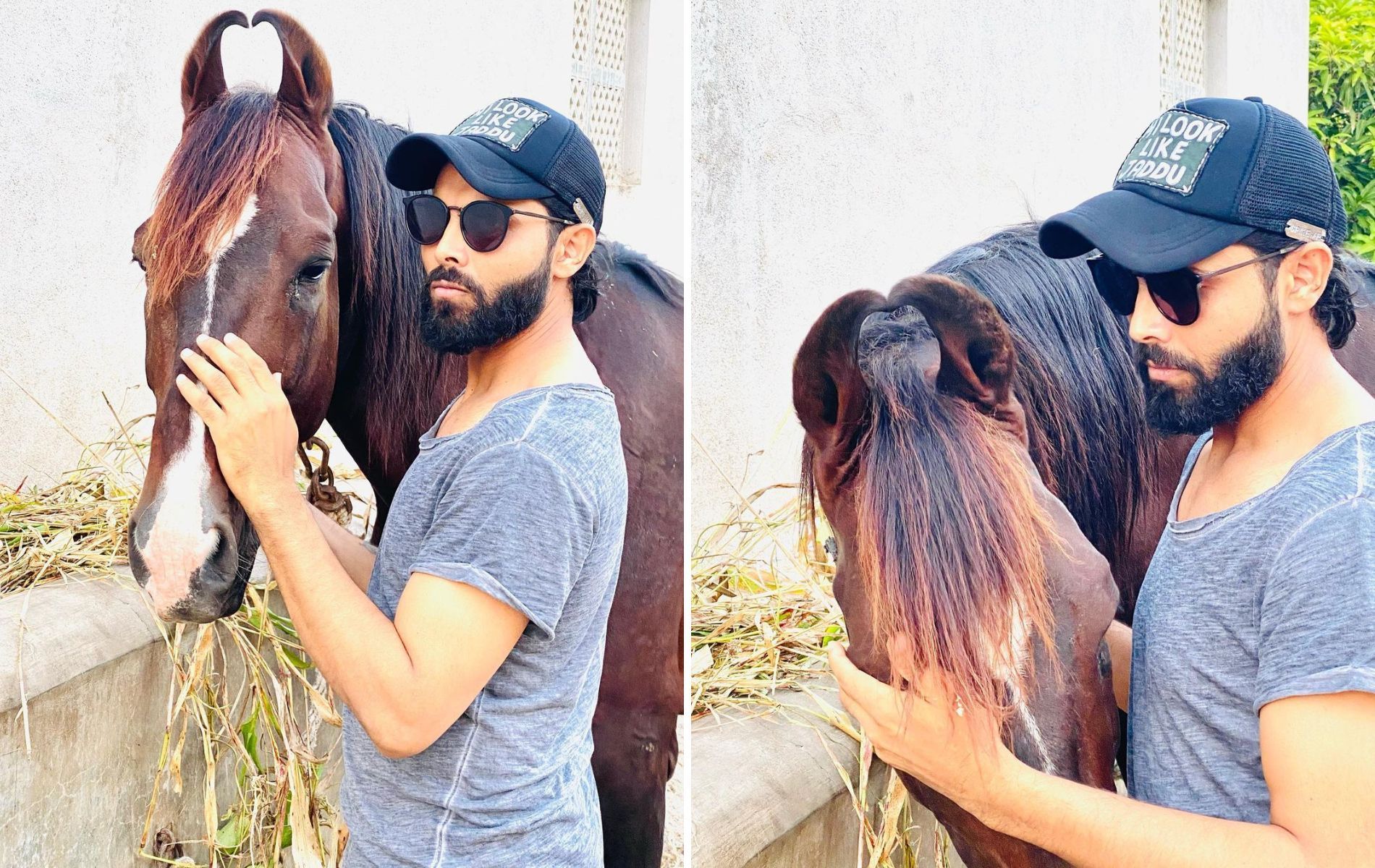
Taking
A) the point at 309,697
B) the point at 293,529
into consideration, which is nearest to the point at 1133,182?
the point at 293,529

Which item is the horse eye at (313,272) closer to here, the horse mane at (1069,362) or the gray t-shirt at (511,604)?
the gray t-shirt at (511,604)

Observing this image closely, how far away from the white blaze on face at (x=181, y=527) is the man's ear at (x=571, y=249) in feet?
1.44

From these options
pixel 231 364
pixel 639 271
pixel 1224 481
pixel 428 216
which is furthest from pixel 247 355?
pixel 1224 481

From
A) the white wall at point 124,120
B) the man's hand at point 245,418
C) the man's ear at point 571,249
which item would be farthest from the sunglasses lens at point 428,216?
the white wall at point 124,120

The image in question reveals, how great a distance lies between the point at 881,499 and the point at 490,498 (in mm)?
559

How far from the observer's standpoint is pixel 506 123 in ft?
4.15

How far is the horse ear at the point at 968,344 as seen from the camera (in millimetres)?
1349

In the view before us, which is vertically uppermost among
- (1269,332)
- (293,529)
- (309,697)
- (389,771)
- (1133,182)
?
(1133,182)

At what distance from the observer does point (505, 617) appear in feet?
3.33

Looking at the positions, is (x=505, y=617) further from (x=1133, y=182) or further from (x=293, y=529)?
(x=1133, y=182)

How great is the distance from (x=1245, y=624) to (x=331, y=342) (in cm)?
111

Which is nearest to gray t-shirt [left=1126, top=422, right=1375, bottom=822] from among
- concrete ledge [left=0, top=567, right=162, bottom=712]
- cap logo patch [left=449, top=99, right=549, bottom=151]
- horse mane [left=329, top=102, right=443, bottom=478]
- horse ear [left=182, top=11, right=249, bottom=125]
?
cap logo patch [left=449, top=99, right=549, bottom=151]

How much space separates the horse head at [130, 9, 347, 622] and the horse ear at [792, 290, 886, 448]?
0.63m

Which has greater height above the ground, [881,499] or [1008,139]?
[1008,139]
